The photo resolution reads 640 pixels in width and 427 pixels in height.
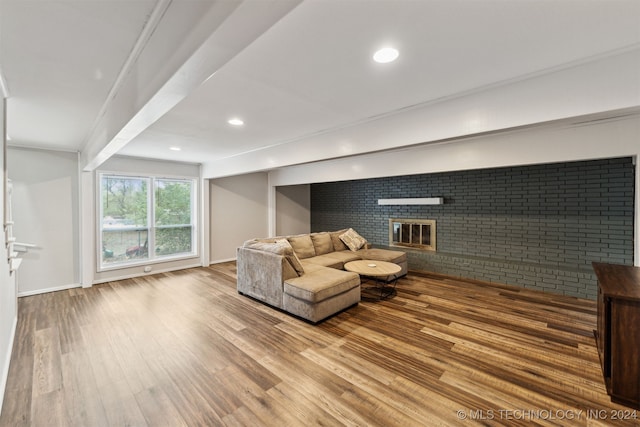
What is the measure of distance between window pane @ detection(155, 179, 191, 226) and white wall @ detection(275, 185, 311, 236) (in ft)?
7.31

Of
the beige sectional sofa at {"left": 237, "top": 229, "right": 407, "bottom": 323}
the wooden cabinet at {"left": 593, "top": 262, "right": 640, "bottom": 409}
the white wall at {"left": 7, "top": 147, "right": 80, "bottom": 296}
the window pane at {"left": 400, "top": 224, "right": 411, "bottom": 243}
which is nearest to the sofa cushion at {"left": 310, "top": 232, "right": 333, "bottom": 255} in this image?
the beige sectional sofa at {"left": 237, "top": 229, "right": 407, "bottom": 323}

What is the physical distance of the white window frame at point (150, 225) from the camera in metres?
4.82

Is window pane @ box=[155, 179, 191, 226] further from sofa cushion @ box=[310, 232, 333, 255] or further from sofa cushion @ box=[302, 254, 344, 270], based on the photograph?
sofa cushion @ box=[302, 254, 344, 270]

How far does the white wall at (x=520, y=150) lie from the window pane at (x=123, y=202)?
4.22 meters

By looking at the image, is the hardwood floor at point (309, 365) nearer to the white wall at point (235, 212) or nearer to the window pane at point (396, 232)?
the window pane at point (396, 232)

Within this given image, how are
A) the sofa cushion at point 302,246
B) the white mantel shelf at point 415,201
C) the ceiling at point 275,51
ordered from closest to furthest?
1. the ceiling at point 275,51
2. the sofa cushion at point 302,246
3. the white mantel shelf at point 415,201

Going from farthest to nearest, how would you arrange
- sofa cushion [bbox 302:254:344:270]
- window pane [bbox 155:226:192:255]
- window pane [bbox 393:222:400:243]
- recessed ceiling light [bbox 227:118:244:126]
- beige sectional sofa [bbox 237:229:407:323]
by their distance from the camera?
window pane [bbox 393:222:400:243]
window pane [bbox 155:226:192:255]
sofa cushion [bbox 302:254:344:270]
beige sectional sofa [bbox 237:229:407:323]
recessed ceiling light [bbox 227:118:244:126]

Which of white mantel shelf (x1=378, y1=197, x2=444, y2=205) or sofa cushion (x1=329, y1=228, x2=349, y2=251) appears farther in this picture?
sofa cushion (x1=329, y1=228, x2=349, y2=251)

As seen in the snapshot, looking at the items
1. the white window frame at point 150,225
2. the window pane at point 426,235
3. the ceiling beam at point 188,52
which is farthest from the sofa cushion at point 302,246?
the ceiling beam at point 188,52

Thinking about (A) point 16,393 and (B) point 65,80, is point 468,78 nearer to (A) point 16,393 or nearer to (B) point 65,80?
(B) point 65,80

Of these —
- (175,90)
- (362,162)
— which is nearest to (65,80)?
(175,90)

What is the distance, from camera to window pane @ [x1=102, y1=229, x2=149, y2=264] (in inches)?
195

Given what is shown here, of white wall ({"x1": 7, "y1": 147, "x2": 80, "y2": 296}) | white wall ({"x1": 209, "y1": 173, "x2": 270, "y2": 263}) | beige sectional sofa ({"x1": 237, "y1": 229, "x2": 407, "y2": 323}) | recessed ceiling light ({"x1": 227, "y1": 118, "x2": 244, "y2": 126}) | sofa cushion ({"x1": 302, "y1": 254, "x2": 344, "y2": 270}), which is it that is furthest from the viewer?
white wall ({"x1": 209, "y1": 173, "x2": 270, "y2": 263})

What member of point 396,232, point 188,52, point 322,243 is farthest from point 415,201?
point 188,52
